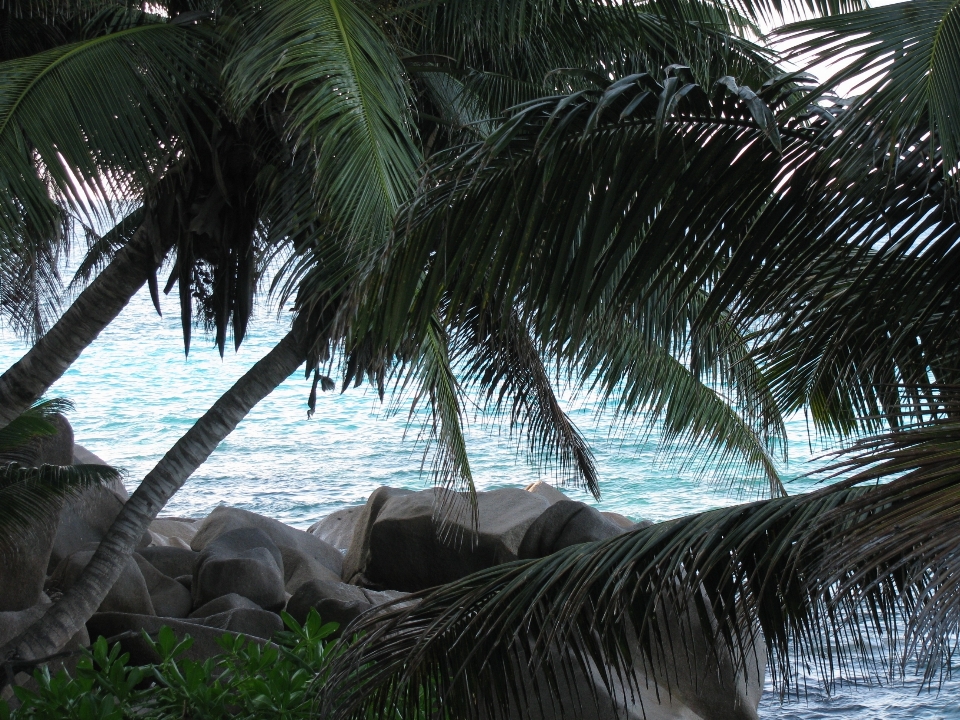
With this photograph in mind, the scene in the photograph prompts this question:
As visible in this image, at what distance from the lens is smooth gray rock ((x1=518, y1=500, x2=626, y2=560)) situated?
8.07 meters

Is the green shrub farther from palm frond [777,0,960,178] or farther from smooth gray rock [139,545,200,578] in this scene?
smooth gray rock [139,545,200,578]

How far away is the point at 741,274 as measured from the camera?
2.08m

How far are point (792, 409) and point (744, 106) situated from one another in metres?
1.38

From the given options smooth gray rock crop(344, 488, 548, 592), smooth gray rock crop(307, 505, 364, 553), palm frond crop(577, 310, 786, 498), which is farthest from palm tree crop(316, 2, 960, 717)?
smooth gray rock crop(307, 505, 364, 553)

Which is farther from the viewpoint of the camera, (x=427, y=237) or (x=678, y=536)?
(x=678, y=536)

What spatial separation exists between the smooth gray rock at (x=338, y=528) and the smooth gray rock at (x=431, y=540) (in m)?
2.49

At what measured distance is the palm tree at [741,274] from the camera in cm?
165

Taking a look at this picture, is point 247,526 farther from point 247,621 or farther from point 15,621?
point 15,621

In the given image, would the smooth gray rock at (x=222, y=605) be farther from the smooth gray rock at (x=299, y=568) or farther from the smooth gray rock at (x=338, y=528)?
the smooth gray rock at (x=338, y=528)

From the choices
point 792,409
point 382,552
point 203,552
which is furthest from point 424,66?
point 382,552

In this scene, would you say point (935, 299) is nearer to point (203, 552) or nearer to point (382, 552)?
point (203, 552)

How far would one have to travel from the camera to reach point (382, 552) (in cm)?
859

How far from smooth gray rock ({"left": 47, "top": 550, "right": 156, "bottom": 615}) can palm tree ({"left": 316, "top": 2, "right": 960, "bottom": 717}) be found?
14.5 ft

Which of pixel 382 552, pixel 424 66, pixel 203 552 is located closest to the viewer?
pixel 424 66
